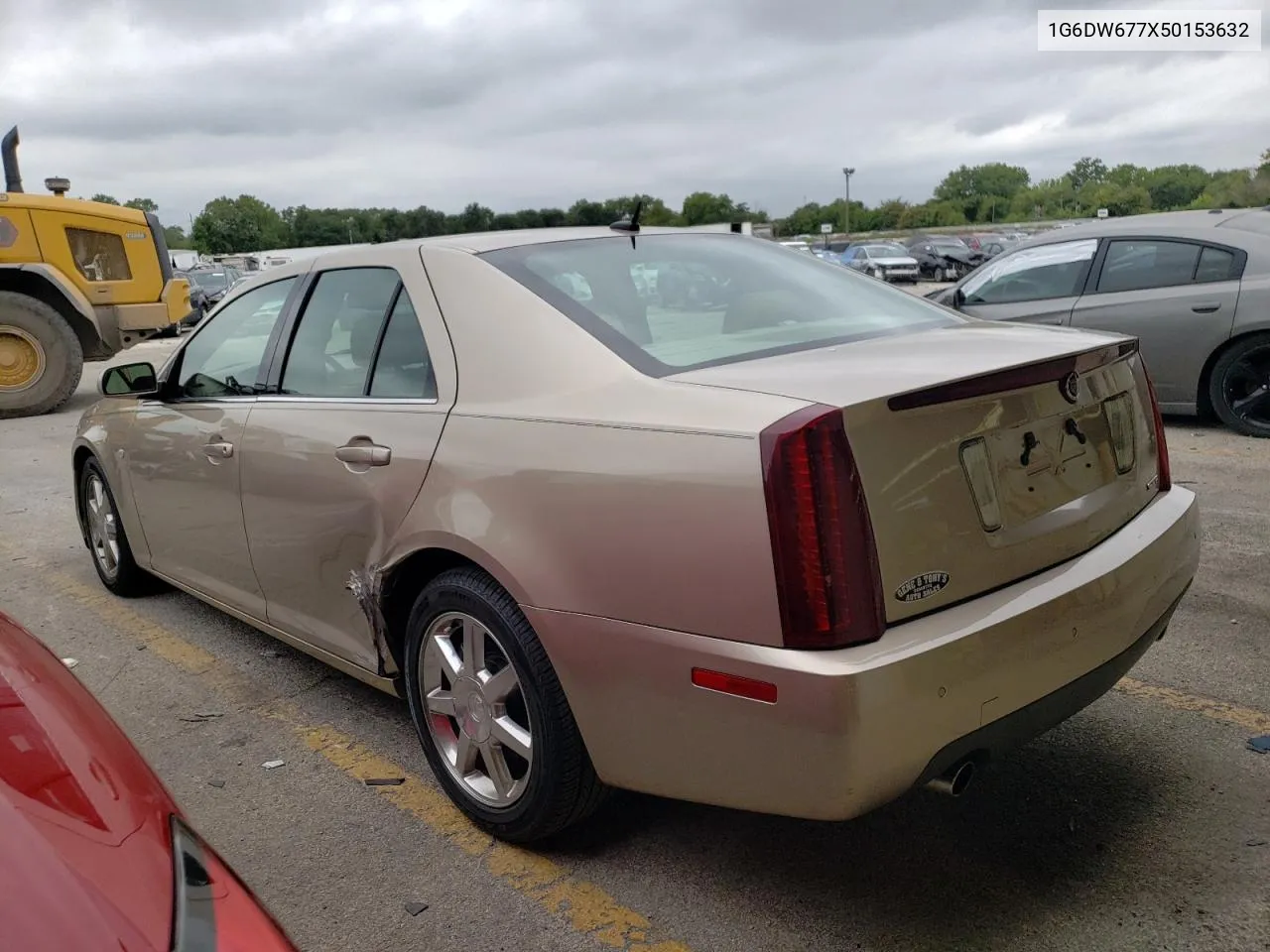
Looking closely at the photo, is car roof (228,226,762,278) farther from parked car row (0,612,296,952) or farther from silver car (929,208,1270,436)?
silver car (929,208,1270,436)

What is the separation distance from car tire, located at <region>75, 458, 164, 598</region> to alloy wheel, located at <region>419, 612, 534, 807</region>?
2512 mm

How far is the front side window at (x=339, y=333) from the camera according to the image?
3168 millimetres

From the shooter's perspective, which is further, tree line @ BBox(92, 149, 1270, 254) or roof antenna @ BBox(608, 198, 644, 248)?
tree line @ BBox(92, 149, 1270, 254)

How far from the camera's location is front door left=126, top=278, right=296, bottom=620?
3.64 meters

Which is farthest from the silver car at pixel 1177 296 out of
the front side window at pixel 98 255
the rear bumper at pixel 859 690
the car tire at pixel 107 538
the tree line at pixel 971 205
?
the tree line at pixel 971 205

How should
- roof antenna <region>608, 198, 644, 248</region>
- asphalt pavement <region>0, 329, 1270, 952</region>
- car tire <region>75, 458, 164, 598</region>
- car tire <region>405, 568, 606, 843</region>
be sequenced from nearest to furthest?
asphalt pavement <region>0, 329, 1270, 952</region>, car tire <region>405, 568, 606, 843</region>, roof antenna <region>608, 198, 644, 248</region>, car tire <region>75, 458, 164, 598</region>

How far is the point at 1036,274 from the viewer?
8117 mm

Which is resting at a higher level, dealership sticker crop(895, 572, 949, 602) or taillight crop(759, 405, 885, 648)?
taillight crop(759, 405, 885, 648)

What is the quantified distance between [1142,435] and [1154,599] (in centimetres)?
44

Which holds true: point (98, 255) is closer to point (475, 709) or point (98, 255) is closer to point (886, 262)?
point (475, 709)

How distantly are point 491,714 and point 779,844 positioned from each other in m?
0.79

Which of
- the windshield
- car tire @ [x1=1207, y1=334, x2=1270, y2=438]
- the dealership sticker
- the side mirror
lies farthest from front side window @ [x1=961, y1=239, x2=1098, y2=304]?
the windshield

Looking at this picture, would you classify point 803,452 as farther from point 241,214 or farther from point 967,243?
point 241,214

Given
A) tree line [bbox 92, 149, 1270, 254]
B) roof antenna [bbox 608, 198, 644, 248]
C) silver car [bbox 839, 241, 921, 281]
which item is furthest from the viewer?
tree line [bbox 92, 149, 1270, 254]
